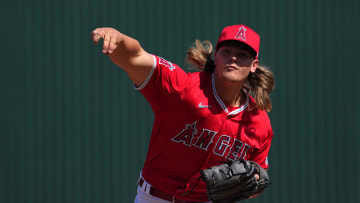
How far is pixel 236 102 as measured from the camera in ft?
8.98

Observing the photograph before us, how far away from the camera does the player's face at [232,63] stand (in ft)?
8.41

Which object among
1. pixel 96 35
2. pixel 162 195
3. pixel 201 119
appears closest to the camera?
pixel 96 35

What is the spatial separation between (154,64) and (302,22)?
3.32 metres

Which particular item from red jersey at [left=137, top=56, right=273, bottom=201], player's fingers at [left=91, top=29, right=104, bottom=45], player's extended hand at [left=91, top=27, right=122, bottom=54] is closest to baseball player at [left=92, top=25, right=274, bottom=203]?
red jersey at [left=137, top=56, right=273, bottom=201]

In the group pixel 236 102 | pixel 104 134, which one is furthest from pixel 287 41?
pixel 236 102

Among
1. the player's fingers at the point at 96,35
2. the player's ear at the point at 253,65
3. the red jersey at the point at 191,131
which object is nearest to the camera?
the player's fingers at the point at 96,35

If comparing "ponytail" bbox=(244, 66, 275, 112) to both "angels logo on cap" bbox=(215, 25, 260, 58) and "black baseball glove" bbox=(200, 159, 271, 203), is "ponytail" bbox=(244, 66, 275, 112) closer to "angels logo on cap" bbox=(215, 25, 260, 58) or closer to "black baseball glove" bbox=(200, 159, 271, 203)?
"angels logo on cap" bbox=(215, 25, 260, 58)

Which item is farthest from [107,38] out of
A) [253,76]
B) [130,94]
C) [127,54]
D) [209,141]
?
[130,94]

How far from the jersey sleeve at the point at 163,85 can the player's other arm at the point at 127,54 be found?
0.04 m

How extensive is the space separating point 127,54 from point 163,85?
0.33 meters

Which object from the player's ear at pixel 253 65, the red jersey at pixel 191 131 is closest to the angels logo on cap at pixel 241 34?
the player's ear at pixel 253 65

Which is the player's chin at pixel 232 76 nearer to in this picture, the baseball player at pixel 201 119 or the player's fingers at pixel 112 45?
the baseball player at pixel 201 119

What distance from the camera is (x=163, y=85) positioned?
2.42 metres

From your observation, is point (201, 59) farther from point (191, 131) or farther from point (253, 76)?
point (191, 131)
